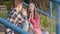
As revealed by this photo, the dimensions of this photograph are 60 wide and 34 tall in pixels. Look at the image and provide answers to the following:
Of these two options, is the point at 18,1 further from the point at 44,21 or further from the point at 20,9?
the point at 44,21

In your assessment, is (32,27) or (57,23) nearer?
(57,23)

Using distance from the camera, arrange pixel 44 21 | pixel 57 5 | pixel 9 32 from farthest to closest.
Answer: pixel 44 21, pixel 9 32, pixel 57 5

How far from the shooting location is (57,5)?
2.11 m

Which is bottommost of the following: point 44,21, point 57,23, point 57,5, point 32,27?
point 44,21

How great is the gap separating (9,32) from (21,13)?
0.98ft

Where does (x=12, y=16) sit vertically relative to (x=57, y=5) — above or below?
below

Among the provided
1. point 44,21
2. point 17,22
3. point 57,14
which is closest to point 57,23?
Result: point 57,14

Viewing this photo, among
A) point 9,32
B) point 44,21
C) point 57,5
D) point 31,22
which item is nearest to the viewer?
point 57,5

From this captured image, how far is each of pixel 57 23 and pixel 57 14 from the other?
0.08m

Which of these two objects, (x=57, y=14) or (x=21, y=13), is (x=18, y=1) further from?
(x=57, y=14)

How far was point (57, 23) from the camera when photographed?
2141mm

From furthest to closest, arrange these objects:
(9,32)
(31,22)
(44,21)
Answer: (44,21), (31,22), (9,32)

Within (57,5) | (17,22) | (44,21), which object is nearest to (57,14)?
(57,5)

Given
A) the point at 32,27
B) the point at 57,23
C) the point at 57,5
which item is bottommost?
the point at 32,27
